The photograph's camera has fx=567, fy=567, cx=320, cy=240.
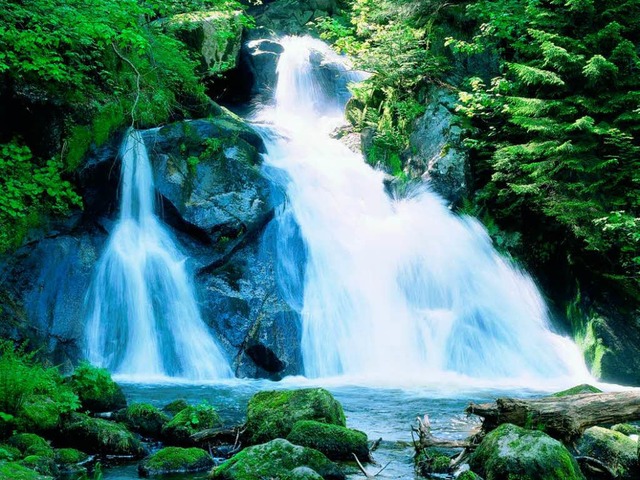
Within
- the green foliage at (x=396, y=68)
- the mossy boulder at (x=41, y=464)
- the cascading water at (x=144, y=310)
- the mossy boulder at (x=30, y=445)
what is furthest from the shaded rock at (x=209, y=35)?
the mossy boulder at (x=41, y=464)

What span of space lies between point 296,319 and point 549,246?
6.03 meters

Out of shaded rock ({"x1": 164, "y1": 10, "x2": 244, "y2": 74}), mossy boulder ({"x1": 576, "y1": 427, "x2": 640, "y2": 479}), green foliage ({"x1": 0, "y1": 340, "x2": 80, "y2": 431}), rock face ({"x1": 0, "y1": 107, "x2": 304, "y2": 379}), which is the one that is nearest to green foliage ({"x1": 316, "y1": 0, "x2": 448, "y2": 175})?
shaded rock ({"x1": 164, "y1": 10, "x2": 244, "y2": 74})

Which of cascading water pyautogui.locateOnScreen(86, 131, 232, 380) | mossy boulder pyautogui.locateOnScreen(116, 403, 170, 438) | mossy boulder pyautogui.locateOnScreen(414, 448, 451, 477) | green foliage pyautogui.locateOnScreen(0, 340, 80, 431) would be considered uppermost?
cascading water pyautogui.locateOnScreen(86, 131, 232, 380)

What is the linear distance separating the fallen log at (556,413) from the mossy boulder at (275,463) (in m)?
1.52

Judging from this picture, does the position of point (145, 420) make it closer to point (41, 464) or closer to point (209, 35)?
point (41, 464)

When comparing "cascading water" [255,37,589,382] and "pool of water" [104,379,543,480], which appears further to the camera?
"cascading water" [255,37,589,382]

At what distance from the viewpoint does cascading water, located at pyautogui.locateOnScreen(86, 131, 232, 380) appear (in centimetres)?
1011

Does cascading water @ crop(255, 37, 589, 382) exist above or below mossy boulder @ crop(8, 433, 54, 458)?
above

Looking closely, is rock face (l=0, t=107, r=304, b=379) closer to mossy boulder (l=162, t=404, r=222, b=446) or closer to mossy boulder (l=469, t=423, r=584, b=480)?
mossy boulder (l=162, t=404, r=222, b=446)

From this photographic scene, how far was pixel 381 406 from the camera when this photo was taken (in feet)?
26.5

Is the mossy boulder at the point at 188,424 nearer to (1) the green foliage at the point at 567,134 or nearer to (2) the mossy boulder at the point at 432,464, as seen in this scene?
(2) the mossy boulder at the point at 432,464

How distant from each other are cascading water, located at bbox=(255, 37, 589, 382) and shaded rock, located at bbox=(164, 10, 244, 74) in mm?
3142

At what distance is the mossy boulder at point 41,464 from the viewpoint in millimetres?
4776

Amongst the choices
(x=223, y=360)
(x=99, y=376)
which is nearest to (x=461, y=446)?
(x=99, y=376)
